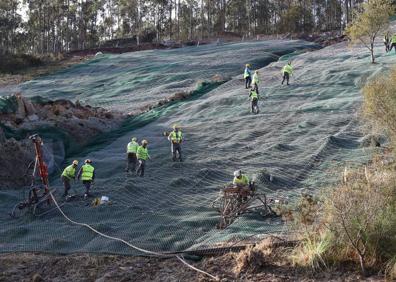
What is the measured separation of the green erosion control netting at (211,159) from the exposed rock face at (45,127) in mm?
970

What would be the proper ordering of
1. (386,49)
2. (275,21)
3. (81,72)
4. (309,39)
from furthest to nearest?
(275,21), (309,39), (81,72), (386,49)

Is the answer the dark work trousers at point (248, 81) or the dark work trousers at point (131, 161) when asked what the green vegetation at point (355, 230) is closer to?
the dark work trousers at point (131, 161)

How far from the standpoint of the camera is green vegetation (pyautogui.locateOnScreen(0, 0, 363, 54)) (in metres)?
60.2

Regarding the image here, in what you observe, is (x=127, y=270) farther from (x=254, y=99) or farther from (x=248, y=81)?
(x=248, y=81)

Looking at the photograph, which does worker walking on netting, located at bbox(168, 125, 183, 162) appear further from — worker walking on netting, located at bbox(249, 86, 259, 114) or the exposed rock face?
worker walking on netting, located at bbox(249, 86, 259, 114)

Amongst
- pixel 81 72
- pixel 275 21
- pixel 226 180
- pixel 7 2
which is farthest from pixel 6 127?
pixel 275 21

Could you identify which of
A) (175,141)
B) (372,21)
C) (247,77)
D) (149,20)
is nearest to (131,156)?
Answer: (175,141)

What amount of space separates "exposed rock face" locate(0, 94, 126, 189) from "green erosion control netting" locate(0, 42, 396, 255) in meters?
0.97

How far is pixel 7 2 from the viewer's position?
5944cm

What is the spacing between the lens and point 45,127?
1872 centimetres

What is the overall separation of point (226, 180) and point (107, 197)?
3.00m

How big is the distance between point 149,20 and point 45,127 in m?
50.1

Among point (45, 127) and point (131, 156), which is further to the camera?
point (45, 127)

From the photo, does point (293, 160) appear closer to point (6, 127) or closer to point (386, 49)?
point (6, 127)
